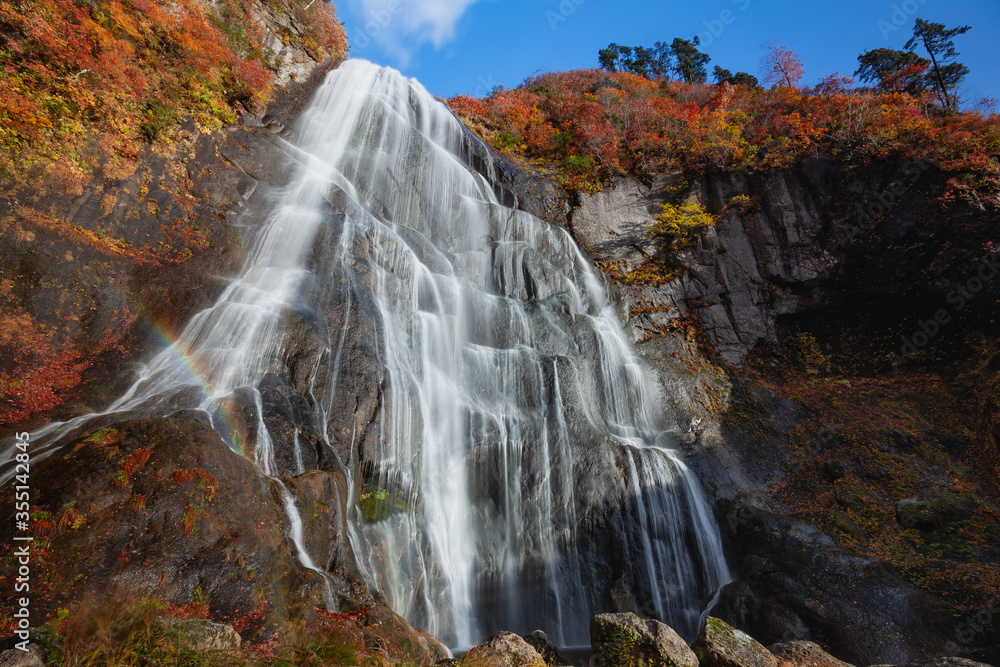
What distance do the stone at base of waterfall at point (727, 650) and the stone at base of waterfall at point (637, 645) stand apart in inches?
6.7

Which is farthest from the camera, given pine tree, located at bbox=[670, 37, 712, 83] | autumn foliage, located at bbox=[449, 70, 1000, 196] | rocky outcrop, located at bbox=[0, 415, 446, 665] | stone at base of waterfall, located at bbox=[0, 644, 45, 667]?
pine tree, located at bbox=[670, 37, 712, 83]

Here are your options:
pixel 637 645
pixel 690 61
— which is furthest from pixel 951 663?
pixel 690 61

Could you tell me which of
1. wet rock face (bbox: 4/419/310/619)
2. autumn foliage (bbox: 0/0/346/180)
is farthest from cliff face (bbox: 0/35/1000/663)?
autumn foliage (bbox: 0/0/346/180)

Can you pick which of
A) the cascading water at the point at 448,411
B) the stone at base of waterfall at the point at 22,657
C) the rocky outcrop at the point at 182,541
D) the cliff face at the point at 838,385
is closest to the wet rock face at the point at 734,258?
the cliff face at the point at 838,385

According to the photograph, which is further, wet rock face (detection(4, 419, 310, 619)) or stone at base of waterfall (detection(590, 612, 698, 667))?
stone at base of waterfall (detection(590, 612, 698, 667))

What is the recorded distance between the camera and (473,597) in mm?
9234

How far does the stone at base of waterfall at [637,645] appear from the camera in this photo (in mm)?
4664

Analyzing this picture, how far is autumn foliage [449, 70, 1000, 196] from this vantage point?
16.7 metres

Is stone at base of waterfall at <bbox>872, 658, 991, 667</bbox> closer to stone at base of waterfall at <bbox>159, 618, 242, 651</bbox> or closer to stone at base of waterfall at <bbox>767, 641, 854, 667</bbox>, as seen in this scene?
stone at base of waterfall at <bbox>767, 641, 854, 667</bbox>

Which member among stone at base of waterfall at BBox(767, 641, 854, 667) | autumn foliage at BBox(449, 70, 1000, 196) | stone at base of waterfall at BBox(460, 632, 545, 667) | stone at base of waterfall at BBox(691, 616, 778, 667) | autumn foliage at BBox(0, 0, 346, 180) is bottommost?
stone at base of waterfall at BBox(767, 641, 854, 667)

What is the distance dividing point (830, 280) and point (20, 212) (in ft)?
79.9

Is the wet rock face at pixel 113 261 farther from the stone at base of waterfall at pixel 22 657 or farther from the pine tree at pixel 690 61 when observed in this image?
the pine tree at pixel 690 61

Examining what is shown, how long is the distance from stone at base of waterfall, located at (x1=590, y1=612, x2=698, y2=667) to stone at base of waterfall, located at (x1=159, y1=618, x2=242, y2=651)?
388 cm

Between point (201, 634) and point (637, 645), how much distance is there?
427 centimetres
